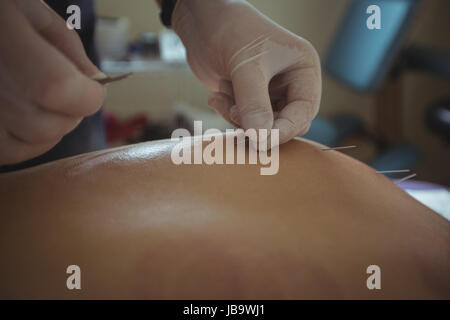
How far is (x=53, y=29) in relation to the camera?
2.02ft

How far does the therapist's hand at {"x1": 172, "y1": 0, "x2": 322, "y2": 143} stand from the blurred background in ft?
3.43

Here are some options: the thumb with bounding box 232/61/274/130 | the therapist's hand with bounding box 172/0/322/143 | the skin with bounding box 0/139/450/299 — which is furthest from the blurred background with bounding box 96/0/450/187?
the skin with bounding box 0/139/450/299

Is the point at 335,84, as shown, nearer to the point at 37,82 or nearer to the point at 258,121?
the point at 258,121

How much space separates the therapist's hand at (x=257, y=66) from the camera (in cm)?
78

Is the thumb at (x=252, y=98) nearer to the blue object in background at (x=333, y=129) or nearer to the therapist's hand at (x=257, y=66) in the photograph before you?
the therapist's hand at (x=257, y=66)

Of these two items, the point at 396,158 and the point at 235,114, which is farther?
the point at 396,158

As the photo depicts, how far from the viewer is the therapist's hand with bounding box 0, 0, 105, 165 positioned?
525 mm

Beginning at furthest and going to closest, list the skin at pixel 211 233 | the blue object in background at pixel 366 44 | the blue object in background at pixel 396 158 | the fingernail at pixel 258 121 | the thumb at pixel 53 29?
the blue object in background at pixel 396 158 → the blue object in background at pixel 366 44 → the fingernail at pixel 258 121 → the thumb at pixel 53 29 → the skin at pixel 211 233

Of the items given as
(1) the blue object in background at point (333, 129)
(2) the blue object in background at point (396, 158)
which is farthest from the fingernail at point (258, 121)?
(2) the blue object in background at point (396, 158)

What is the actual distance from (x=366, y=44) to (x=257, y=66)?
1.39 metres

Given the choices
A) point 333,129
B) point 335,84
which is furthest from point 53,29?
point 335,84

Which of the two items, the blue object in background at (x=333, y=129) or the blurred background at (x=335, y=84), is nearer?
the blue object in background at (x=333, y=129)
